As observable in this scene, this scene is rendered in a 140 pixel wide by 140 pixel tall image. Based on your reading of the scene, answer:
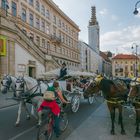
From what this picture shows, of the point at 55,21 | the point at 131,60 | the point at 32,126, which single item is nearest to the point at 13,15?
the point at 55,21

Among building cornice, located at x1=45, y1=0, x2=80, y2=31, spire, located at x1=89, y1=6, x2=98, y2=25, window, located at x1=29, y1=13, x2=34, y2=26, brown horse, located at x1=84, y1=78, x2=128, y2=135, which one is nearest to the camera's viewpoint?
brown horse, located at x1=84, y1=78, x2=128, y2=135

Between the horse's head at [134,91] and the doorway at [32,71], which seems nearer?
the horse's head at [134,91]

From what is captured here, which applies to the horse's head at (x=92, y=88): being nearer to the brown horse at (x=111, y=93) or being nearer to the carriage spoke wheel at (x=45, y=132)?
the brown horse at (x=111, y=93)

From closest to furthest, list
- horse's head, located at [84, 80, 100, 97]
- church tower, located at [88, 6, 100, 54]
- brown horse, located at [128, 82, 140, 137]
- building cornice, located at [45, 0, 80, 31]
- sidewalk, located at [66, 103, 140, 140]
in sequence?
sidewalk, located at [66, 103, 140, 140], brown horse, located at [128, 82, 140, 137], horse's head, located at [84, 80, 100, 97], building cornice, located at [45, 0, 80, 31], church tower, located at [88, 6, 100, 54]

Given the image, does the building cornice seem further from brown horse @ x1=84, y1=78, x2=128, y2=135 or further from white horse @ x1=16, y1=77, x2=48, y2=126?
brown horse @ x1=84, y1=78, x2=128, y2=135

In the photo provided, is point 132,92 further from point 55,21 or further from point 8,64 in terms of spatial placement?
point 55,21

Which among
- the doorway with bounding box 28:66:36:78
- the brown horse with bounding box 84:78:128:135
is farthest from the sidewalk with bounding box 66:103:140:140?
the doorway with bounding box 28:66:36:78

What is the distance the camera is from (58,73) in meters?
14.5

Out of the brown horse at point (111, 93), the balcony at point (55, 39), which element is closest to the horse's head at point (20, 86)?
the brown horse at point (111, 93)

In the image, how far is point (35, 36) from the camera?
154 feet

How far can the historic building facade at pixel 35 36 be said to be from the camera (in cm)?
2850

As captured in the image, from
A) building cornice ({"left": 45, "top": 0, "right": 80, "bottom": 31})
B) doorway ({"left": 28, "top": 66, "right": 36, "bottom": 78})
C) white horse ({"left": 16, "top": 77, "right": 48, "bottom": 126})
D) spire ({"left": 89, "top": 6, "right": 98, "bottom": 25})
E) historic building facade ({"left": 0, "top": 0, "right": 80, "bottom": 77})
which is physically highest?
spire ({"left": 89, "top": 6, "right": 98, "bottom": 25})

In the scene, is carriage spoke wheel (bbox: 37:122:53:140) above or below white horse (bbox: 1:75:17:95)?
below

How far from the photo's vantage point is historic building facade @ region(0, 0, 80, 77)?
28.5 m
